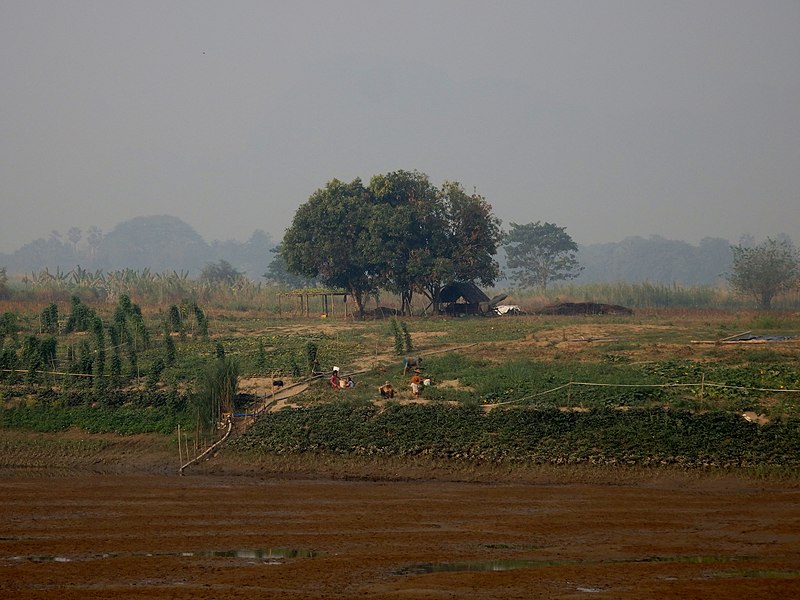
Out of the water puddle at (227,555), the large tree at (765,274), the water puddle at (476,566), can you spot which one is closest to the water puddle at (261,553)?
the water puddle at (227,555)

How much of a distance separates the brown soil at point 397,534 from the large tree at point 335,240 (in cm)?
2673

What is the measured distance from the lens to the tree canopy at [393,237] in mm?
47438

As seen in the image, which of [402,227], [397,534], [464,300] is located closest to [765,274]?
[464,300]

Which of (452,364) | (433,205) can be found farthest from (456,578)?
(433,205)

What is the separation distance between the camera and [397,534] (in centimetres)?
1498

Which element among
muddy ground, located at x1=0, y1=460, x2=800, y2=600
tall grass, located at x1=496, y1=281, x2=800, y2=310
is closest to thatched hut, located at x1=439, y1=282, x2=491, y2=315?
tall grass, located at x1=496, y1=281, x2=800, y2=310

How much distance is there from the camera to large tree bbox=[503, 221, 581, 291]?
100750mm

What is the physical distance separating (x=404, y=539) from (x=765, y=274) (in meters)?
50.3

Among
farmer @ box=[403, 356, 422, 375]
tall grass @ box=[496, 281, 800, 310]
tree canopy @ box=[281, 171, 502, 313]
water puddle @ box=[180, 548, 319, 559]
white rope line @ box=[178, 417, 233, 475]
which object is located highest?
tree canopy @ box=[281, 171, 502, 313]

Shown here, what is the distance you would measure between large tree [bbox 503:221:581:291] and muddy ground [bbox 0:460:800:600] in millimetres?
81578

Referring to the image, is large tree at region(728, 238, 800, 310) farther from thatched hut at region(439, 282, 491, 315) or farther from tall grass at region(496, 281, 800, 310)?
thatched hut at region(439, 282, 491, 315)

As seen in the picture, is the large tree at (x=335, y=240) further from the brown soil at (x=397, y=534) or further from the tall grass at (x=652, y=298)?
the brown soil at (x=397, y=534)

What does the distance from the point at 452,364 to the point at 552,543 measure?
13.9 meters

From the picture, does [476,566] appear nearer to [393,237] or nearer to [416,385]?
[416,385]
